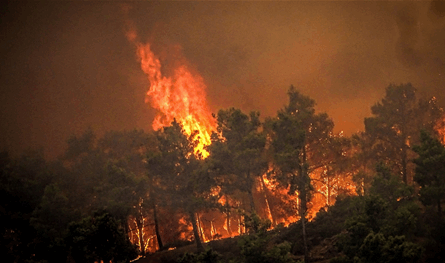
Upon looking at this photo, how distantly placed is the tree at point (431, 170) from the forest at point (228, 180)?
7 centimetres

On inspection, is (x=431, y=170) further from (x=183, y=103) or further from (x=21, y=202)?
(x=183, y=103)

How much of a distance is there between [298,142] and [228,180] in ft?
27.4

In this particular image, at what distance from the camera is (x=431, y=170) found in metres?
23.8

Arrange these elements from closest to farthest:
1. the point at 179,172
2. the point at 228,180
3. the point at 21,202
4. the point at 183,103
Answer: the point at 228,180 < the point at 179,172 < the point at 21,202 < the point at 183,103

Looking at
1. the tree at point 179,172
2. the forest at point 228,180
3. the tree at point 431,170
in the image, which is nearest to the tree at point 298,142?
the forest at point 228,180

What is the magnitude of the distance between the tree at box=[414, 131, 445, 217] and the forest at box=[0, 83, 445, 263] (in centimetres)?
7

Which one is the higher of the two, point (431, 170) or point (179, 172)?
point (179, 172)

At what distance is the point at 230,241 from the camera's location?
33719 mm

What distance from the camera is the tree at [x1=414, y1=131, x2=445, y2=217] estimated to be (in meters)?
23.2

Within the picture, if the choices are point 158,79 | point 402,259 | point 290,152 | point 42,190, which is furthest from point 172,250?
point 158,79

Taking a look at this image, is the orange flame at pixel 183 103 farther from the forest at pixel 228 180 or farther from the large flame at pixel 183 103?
the forest at pixel 228 180

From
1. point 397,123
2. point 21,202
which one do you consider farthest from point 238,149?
point 21,202

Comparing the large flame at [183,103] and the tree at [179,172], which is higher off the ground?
the large flame at [183,103]

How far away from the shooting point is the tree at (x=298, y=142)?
26.6m
